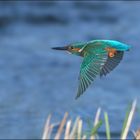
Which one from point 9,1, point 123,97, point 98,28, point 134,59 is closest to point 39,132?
point 123,97

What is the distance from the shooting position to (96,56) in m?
2.30

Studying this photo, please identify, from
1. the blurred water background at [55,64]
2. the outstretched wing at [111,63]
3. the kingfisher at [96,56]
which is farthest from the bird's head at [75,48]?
the blurred water background at [55,64]

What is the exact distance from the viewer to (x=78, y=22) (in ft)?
36.7

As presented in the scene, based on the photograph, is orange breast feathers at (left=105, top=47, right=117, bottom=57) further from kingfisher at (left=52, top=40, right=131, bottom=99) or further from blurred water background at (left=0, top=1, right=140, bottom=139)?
blurred water background at (left=0, top=1, right=140, bottom=139)

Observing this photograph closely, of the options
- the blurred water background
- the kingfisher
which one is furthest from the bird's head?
the blurred water background

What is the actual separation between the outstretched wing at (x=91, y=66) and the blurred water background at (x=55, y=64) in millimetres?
4995

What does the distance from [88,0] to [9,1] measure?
124 centimetres

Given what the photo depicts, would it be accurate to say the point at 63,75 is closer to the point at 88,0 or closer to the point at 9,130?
the point at 9,130

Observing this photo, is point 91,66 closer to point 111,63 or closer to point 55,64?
point 111,63

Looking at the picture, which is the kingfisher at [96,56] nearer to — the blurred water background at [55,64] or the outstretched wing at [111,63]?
the outstretched wing at [111,63]

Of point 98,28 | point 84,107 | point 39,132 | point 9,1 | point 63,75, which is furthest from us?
point 9,1

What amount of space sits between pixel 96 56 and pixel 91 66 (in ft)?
0.12

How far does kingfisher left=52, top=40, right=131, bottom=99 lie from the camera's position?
224cm

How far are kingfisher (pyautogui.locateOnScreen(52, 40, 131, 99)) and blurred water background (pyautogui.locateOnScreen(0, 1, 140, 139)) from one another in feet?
16.3
